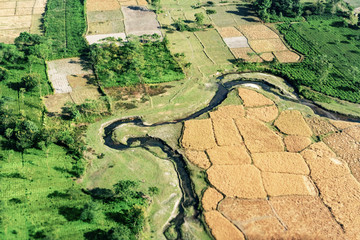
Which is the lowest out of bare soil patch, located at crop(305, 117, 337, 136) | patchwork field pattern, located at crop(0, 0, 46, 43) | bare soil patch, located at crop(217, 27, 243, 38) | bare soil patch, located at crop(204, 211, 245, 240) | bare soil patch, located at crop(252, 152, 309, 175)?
bare soil patch, located at crop(204, 211, 245, 240)

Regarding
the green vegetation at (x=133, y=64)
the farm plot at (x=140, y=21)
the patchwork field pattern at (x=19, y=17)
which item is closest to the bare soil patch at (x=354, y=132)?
the green vegetation at (x=133, y=64)

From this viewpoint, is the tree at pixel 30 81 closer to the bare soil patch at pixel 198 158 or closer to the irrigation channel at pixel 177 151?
the irrigation channel at pixel 177 151

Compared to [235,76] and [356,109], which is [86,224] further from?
[356,109]

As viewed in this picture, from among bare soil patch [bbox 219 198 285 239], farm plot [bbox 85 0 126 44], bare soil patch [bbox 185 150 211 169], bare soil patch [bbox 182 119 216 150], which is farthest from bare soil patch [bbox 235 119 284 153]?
farm plot [bbox 85 0 126 44]

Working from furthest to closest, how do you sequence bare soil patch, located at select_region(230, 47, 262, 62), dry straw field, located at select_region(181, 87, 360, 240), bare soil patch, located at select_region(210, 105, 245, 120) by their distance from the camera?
bare soil patch, located at select_region(230, 47, 262, 62) < bare soil patch, located at select_region(210, 105, 245, 120) < dry straw field, located at select_region(181, 87, 360, 240)

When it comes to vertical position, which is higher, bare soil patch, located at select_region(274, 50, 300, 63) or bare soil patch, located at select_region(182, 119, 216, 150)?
bare soil patch, located at select_region(274, 50, 300, 63)

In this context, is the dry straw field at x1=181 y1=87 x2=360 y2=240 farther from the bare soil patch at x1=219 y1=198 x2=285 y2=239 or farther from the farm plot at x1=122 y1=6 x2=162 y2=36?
the farm plot at x1=122 y1=6 x2=162 y2=36
